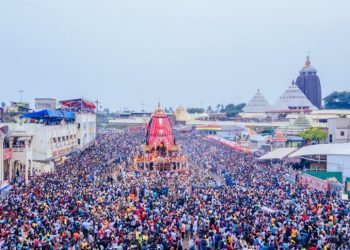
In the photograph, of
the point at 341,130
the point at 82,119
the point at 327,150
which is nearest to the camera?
the point at 327,150

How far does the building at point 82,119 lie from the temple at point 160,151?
52.3 ft

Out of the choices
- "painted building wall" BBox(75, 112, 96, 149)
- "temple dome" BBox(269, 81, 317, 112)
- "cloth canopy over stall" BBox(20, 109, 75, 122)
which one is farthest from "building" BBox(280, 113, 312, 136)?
"temple dome" BBox(269, 81, 317, 112)

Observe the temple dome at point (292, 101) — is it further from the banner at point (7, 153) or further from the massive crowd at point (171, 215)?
the banner at point (7, 153)

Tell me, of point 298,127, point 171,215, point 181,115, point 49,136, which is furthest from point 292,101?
point 171,215

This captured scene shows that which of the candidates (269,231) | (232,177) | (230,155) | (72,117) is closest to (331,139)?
(230,155)

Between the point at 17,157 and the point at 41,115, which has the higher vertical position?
the point at 41,115

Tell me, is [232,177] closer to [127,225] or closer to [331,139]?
[127,225]

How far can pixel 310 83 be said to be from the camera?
11431cm

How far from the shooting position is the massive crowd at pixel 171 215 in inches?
682

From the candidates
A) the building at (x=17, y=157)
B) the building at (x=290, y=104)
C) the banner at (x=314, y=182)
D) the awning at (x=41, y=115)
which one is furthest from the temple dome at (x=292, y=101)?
the building at (x=17, y=157)

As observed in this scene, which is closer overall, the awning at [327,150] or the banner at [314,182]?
the banner at [314,182]

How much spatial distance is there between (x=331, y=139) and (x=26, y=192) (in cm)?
3265

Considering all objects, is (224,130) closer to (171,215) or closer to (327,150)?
(327,150)

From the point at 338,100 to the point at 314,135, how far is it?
169ft
